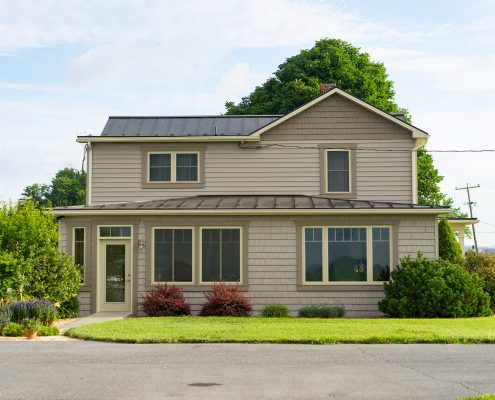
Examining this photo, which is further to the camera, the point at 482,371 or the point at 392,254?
the point at 392,254

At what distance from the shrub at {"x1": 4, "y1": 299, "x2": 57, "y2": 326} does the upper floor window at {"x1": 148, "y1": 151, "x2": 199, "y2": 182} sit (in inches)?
300

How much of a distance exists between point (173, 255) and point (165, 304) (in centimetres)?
170

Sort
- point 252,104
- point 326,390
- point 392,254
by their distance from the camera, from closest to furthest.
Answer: point 326,390, point 392,254, point 252,104

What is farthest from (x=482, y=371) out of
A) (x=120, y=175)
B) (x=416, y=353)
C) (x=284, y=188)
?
(x=120, y=175)

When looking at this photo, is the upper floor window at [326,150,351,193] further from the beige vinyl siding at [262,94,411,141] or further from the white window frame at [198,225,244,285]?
the white window frame at [198,225,244,285]

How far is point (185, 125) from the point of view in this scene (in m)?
27.0

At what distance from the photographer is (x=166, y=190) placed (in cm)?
2539

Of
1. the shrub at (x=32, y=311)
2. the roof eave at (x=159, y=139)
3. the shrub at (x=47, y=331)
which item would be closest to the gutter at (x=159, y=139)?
the roof eave at (x=159, y=139)

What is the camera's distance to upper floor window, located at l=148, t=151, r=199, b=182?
83.8ft

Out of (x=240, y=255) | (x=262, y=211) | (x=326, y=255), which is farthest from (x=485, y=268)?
(x=240, y=255)

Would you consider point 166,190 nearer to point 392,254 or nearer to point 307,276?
point 307,276

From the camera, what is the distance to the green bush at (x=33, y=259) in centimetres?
2120

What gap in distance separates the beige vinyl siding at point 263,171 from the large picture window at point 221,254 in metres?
2.64

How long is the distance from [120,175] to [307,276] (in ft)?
23.7
